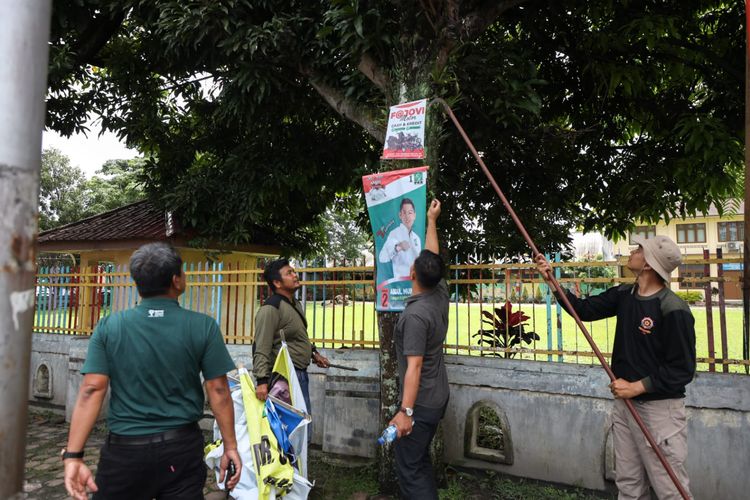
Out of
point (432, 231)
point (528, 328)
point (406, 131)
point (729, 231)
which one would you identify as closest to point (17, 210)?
point (432, 231)

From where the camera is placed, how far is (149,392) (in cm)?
231

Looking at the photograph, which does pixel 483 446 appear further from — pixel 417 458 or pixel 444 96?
pixel 444 96

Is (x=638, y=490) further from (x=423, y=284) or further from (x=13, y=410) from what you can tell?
(x=13, y=410)

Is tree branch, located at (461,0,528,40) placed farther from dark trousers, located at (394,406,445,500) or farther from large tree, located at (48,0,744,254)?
dark trousers, located at (394,406,445,500)

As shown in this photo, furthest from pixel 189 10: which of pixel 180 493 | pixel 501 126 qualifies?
pixel 180 493

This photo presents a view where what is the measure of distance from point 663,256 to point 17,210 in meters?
2.93

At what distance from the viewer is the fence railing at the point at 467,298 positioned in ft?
14.4

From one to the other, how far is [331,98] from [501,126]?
7.36 ft

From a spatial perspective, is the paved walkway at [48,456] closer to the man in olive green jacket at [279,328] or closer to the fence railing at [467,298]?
the fence railing at [467,298]

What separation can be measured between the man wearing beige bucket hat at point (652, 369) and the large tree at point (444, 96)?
2.00 m

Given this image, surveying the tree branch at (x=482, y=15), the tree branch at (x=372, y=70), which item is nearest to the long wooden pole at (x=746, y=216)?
the tree branch at (x=482, y=15)

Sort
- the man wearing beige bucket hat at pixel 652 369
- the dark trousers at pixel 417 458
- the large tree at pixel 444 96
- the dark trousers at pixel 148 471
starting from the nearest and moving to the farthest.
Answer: the dark trousers at pixel 148 471
the man wearing beige bucket hat at pixel 652 369
the dark trousers at pixel 417 458
the large tree at pixel 444 96

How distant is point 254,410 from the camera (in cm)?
364

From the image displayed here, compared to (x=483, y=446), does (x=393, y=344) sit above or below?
above
